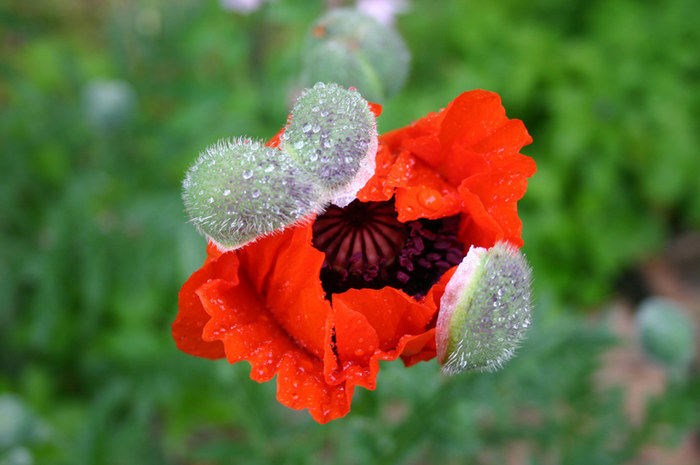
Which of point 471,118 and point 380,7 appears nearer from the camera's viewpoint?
point 471,118

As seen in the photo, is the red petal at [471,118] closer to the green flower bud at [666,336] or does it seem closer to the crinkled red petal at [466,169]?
the crinkled red petal at [466,169]

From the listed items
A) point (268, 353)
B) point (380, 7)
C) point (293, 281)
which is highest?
point (380, 7)

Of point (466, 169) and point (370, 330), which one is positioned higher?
point (466, 169)

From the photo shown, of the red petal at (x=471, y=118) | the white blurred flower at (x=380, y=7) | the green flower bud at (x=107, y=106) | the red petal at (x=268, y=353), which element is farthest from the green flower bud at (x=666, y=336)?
the green flower bud at (x=107, y=106)

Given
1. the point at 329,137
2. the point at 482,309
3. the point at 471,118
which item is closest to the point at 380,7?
the point at 471,118

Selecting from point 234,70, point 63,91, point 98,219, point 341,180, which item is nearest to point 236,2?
point 234,70

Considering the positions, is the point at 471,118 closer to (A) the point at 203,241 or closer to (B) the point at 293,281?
(B) the point at 293,281

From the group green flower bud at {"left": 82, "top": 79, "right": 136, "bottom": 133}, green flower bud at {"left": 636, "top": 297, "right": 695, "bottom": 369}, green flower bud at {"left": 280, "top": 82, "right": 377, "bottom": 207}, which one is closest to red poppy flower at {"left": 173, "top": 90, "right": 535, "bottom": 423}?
green flower bud at {"left": 280, "top": 82, "right": 377, "bottom": 207}
